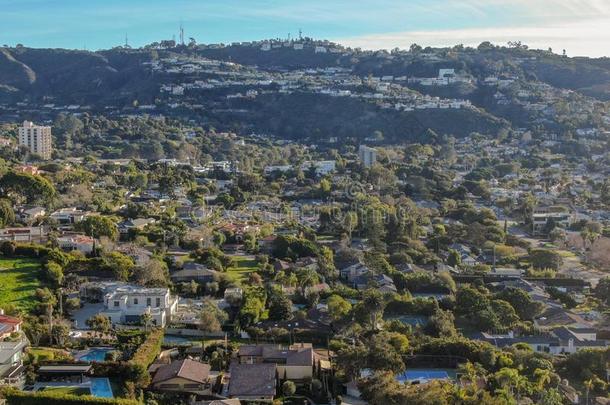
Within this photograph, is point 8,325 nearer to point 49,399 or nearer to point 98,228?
point 49,399

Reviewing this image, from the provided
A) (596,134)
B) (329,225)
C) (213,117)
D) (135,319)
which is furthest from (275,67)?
(135,319)

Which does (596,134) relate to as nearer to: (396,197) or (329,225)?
(396,197)

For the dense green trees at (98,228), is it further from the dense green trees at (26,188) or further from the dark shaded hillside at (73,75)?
the dark shaded hillside at (73,75)

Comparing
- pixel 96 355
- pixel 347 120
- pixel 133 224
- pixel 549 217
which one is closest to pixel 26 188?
pixel 133 224

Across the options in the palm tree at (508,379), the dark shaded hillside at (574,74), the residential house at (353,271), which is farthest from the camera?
the dark shaded hillside at (574,74)

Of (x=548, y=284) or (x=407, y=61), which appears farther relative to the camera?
(x=407, y=61)

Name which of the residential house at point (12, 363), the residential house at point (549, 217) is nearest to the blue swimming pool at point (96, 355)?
the residential house at point (12, 363)

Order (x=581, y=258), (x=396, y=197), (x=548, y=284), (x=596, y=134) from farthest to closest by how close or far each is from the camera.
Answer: (x=596, y=134), (x=396, y=197), (x=581, y=258), (x=548, y=284)
